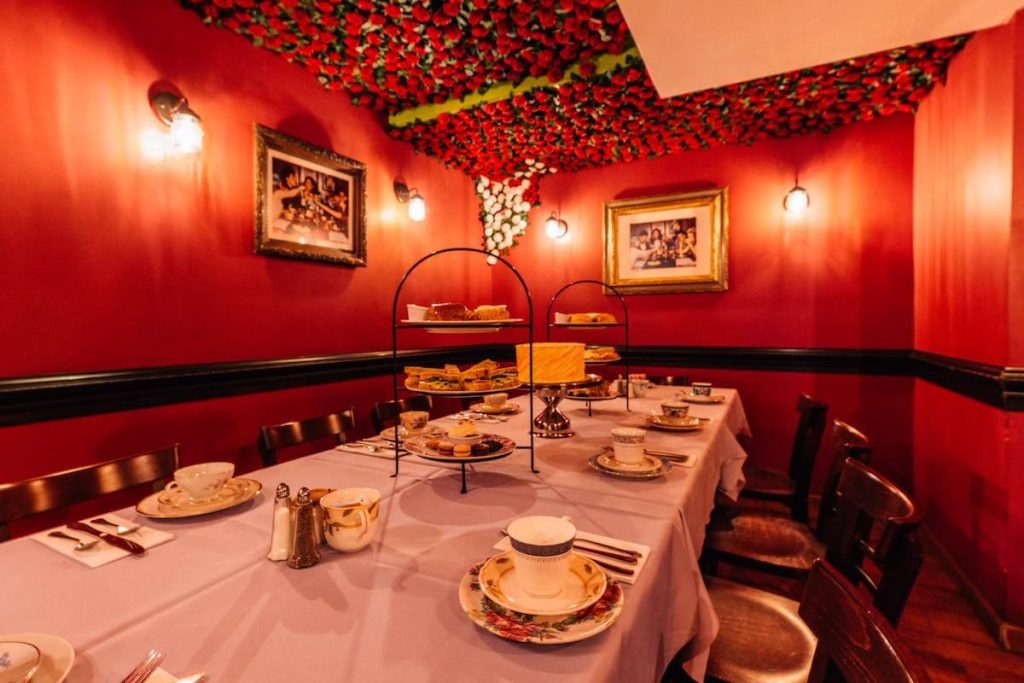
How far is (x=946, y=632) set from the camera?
79.4 inches

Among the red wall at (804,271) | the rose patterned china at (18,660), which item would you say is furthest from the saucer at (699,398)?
the rose patterned china at (18,660)

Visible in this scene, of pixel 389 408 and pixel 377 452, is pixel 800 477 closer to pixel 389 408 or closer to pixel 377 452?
pixel 377 452

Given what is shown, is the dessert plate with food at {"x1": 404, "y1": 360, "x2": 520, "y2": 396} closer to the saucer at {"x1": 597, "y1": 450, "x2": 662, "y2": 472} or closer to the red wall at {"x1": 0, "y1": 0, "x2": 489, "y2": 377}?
the saucer at {"x1": 597, "y1": 450, "x2": 662, "y2": 472}

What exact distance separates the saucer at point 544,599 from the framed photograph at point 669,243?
3.66 m

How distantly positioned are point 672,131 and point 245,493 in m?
3.76

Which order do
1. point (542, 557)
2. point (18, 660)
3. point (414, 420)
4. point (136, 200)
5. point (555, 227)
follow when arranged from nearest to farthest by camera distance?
1. point (18, 660)
2. point (542, 557)
3. point (414, 420)
4. point (136, 200)
5. point (555, 227)

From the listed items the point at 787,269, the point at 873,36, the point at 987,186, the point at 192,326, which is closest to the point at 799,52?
the point at 873,36

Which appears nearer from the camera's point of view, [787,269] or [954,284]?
[954,284]

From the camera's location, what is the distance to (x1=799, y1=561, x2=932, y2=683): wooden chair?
0.54 m

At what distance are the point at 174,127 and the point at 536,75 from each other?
2.01 m

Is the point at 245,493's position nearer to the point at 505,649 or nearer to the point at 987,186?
the point at 505,649

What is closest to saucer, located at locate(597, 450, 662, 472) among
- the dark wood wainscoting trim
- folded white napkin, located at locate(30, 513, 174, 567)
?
folded white napkin, located at locate(30, 513, 174, 567)

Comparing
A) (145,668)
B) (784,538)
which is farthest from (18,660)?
(784,538)

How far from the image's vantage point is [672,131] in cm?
370
